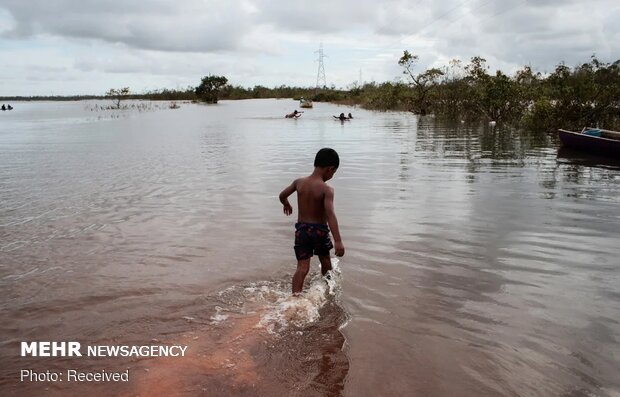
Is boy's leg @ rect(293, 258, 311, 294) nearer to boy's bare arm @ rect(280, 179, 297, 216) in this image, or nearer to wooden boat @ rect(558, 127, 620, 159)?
boy's bare arm @ rect(280, 179, 297, 216)

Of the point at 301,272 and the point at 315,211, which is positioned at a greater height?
the point at 315,211

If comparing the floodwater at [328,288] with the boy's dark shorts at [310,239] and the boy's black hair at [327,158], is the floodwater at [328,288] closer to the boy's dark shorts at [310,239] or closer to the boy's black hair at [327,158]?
the boy's dark shorts at [310,239]

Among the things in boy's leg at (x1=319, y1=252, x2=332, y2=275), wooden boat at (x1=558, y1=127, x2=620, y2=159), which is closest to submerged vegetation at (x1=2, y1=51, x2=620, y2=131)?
wooden boat at (x1=558, y1=127, x2=620, y2=159)

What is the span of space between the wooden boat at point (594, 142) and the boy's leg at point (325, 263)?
48.0 ft

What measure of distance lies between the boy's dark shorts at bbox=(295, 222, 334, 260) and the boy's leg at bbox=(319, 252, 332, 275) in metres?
0.17

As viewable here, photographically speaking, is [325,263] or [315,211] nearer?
[315,211]

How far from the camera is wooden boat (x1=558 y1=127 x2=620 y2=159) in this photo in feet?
53.3

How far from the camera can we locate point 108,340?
14.7 ft

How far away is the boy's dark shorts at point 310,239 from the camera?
511 centimetres

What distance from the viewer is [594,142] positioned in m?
17.1

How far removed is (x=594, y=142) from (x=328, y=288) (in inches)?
619

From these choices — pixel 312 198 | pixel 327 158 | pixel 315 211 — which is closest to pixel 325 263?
pixel 315 211

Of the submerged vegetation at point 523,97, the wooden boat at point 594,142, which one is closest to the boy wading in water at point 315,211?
the wooden boat at point 594,142

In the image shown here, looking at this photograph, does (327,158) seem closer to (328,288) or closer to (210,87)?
(328,288)
